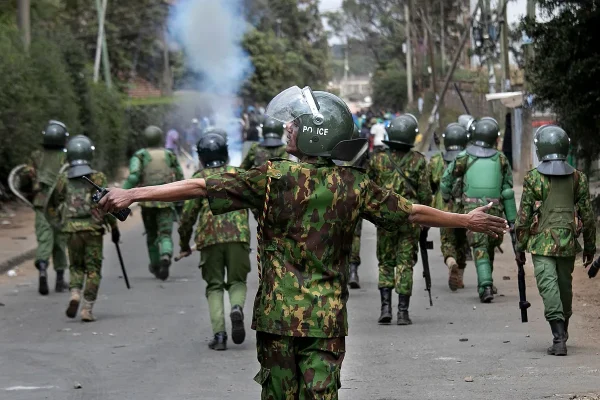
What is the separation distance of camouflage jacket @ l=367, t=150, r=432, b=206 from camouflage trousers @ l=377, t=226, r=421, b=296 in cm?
33

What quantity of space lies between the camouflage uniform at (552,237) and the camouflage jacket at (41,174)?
22.3ft

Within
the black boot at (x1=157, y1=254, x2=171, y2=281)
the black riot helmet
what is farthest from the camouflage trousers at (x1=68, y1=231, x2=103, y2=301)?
the black boot at (x1=157, y1=254, x2=171, y2=281)

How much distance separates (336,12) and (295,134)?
10969 centimetres

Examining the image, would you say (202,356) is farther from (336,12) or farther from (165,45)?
(336,12)

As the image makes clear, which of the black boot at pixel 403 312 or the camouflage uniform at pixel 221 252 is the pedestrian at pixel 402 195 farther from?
the camouflage uniform at pixel 221 252

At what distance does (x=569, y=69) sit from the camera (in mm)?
16641

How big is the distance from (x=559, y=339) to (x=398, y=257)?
223 centimetres

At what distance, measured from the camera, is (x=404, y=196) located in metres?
11.4

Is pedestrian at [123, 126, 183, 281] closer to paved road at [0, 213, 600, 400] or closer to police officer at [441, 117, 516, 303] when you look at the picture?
paved road at [0, 213, 600, 400]

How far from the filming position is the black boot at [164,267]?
50.1 feet

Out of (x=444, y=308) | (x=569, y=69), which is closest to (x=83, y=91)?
(x=569, y=69)

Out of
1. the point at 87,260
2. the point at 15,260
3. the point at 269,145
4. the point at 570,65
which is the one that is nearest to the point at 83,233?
the point at 87,260

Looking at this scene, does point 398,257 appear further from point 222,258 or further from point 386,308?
point 222,258

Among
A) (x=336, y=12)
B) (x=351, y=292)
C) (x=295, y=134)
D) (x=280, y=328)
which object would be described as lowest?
(x=351, y=292)
